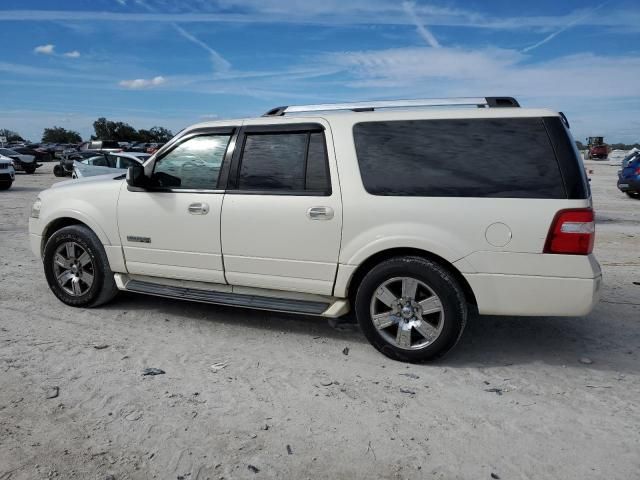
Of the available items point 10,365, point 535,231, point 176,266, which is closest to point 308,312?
point 176,266

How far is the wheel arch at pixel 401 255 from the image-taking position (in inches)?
150

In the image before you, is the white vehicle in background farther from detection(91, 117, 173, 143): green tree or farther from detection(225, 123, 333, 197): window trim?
detection(91, 117, 173, 143): green tree

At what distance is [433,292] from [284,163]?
1.60 metres

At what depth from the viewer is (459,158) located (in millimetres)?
3686

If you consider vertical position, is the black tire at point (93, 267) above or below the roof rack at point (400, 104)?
below

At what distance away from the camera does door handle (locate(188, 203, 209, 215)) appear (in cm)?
438

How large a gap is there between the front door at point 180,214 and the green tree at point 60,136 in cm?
12401

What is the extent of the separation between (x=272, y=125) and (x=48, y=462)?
9.44ft

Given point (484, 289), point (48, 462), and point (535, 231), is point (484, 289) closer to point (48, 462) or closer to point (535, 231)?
point (535, 231)

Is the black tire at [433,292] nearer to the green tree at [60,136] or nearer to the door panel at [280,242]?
the door panel at [280,242]

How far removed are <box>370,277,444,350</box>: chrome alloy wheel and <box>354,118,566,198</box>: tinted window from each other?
709mm

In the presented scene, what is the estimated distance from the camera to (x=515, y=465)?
266cm

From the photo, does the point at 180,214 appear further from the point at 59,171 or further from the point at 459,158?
the point at 59,171

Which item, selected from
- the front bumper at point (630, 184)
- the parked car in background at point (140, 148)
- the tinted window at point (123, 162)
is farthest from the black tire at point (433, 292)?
the parked car in background at point (140, 148)
